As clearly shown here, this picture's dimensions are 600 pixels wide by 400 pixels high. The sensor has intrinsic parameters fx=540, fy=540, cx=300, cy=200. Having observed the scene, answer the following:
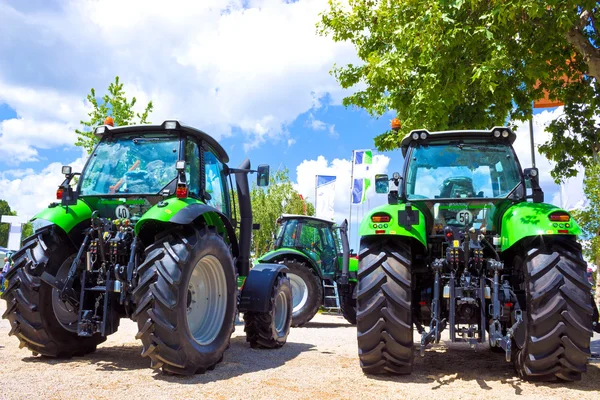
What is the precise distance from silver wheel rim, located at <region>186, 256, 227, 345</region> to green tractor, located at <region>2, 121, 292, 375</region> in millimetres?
11

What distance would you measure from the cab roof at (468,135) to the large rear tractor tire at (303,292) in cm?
602

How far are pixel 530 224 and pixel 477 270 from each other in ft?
2.17

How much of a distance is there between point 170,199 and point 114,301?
1163mm

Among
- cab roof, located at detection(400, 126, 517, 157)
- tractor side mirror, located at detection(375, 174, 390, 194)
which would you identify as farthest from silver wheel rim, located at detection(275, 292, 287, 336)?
cab roof, located at detection(400, 126, 517, 157)

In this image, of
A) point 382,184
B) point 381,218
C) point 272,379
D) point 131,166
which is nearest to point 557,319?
point 381,218

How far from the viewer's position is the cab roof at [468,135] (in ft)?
19.4

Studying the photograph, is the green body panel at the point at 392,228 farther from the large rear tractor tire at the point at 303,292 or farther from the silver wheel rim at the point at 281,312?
the large rear tractor tire at the point at 303,292

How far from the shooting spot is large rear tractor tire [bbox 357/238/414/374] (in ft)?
16.3

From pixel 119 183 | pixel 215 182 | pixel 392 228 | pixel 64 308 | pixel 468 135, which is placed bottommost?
pixel 64 308

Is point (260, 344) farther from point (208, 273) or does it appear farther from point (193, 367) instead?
point (193, 367)

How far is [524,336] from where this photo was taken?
5012 millimetres

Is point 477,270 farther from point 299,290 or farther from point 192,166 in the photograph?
point 299,290

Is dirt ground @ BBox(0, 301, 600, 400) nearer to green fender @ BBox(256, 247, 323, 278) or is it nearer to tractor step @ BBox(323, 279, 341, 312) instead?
green fender @ BBox(256, 247, 323, 278)

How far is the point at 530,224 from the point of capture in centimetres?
495
